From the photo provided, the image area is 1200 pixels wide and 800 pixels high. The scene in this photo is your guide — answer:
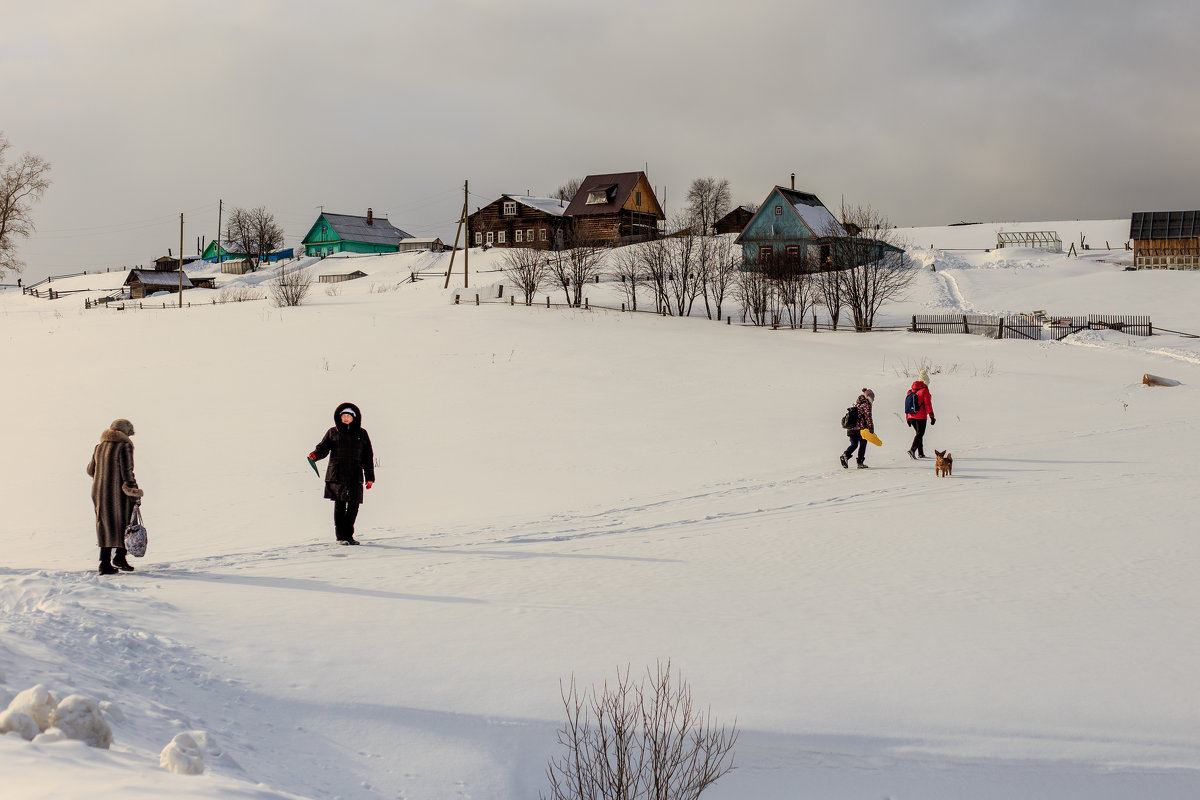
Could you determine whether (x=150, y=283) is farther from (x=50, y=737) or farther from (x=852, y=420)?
(x=50, y=737)

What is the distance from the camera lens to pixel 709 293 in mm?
54562

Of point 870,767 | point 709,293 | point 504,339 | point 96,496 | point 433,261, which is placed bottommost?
point 870,767

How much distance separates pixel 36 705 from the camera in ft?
14.7

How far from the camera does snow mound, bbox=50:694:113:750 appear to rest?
4.41 m

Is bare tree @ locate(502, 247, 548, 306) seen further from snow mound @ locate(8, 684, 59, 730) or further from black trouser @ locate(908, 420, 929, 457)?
snow mound @ locate(8, 684, 59, 730)

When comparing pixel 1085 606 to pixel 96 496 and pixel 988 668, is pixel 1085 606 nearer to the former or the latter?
pixel 988 668

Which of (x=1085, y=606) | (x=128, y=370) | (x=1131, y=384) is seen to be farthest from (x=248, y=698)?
(x=1131, y=384)

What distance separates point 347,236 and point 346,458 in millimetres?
89718

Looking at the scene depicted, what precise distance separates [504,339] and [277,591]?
26.2 m

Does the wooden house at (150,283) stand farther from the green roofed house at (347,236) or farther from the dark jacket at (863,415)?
the dark jacket at (863,415)

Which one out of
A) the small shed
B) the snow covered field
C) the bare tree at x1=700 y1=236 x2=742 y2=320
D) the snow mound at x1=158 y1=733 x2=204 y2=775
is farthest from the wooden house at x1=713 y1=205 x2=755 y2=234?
the snow mound at x1=158 y1=733 x2=204 y2=775

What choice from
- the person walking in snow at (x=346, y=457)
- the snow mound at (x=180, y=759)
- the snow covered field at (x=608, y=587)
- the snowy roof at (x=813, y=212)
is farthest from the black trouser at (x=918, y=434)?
the snowy roof at (x=813, y=212)

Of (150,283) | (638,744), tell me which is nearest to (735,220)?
(150,283)

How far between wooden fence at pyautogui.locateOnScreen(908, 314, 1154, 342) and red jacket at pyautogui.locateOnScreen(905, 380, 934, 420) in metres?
22.2
